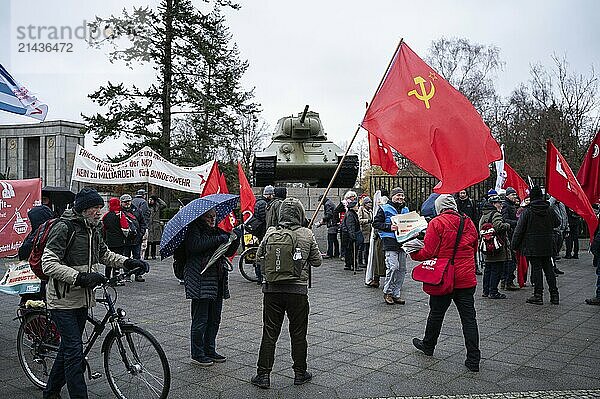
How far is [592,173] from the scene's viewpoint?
9617mm

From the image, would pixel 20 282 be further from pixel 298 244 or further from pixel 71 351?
pixel 298 244

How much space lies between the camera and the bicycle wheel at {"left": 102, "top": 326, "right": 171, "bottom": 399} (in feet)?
16.6

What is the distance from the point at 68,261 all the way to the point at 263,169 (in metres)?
14.3

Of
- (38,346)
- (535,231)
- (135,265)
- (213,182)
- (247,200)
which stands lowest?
(38,346)

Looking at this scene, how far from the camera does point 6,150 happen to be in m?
38.8

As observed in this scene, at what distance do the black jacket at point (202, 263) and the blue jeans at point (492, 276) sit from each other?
6015 mm

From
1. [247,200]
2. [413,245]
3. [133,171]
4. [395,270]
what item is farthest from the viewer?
[133,171]

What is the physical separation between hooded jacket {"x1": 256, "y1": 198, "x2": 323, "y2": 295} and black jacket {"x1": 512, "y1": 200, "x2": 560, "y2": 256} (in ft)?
18.7

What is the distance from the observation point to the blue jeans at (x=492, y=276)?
427 inches

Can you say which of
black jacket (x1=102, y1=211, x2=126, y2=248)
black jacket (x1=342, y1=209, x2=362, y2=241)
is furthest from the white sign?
black jacket (x1=102, y1=211, x2=126, y2=248)

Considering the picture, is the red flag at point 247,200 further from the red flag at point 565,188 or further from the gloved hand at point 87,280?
the gloved hand at point 87,280

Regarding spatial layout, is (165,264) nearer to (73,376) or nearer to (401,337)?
(401,337)

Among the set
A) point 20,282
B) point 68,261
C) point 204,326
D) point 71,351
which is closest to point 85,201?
point 68,261

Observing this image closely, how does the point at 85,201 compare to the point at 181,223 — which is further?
the point at 181,223
